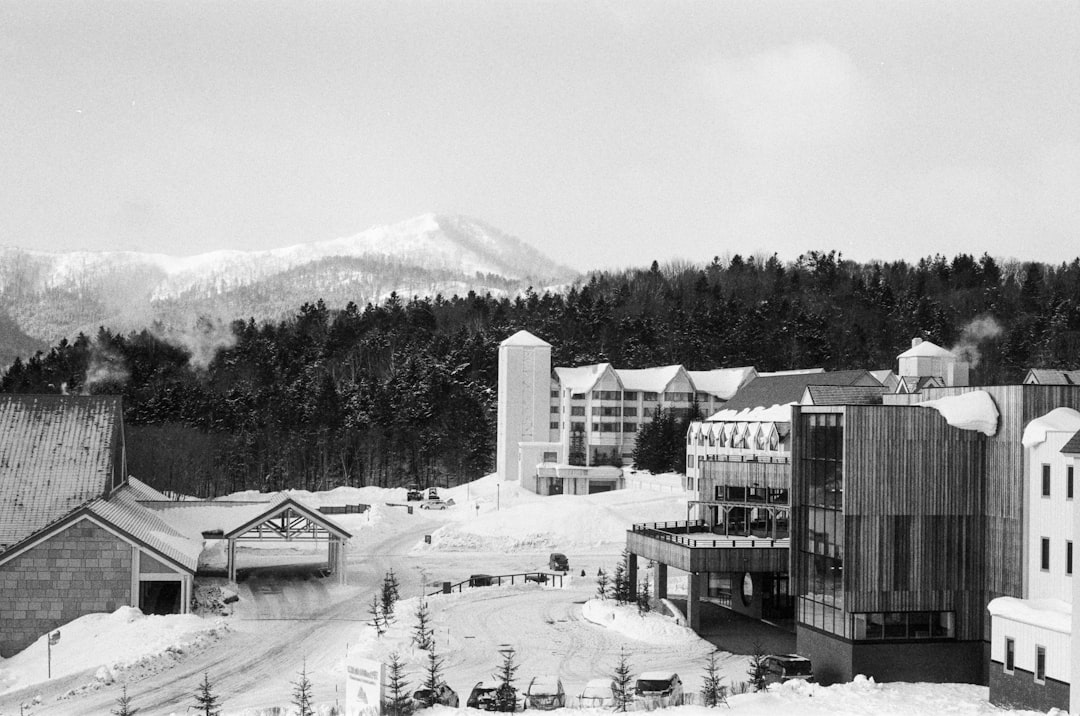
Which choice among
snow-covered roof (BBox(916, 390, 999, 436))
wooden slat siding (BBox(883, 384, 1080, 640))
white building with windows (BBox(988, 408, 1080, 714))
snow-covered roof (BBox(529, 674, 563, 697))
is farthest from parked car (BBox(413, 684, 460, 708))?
snow-covered roof (BBox(916, 390, 999, 436))

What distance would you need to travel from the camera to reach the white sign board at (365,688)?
822 inches

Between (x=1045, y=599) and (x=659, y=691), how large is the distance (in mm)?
9534

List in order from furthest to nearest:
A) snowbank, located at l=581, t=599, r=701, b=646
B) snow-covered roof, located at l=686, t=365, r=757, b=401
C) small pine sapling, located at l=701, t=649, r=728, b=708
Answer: snow-covered roof, located at l=686, t=365, r=757, b=401
snowbank, located at l=581, t=599, r=701, b=646
small pine sapling, located at l=701, t=649, r=728, b=708

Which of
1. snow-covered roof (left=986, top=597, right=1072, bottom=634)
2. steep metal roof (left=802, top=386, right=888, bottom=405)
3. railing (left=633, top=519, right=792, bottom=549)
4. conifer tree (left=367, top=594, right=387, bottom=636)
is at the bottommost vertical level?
conifer tree (left=367, top=594, right=387, bottom=636)

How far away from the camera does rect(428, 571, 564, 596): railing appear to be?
42553 millimetres

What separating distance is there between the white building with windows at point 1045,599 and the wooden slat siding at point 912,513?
166 centimetres

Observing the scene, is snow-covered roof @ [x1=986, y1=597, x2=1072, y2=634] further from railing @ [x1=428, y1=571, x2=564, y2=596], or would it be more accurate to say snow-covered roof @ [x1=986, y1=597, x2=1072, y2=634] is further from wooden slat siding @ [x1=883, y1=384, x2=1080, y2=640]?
railing @ [x1=428, y1=571, x2=564, y2=596]

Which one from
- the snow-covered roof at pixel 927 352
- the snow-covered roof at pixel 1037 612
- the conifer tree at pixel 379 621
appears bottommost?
the conifer tree at pixel 379 621

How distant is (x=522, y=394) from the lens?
84.9 metres

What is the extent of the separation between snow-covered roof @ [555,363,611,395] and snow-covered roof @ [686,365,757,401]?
6.96 m

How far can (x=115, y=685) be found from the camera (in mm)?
28016

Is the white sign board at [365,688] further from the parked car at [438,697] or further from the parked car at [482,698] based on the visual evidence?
the parked car at [482,698]

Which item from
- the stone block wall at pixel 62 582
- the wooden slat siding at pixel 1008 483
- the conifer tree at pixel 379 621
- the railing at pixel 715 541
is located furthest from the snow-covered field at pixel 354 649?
the wooden slat siding at pixel 1008 483

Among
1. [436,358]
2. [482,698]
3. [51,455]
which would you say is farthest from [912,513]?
[436,358]
